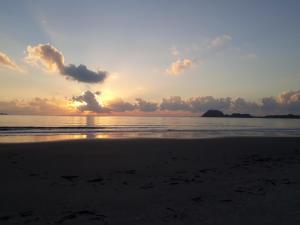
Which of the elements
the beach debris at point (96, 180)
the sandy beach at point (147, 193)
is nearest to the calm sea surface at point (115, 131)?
the sandy beach at point (147, 193)

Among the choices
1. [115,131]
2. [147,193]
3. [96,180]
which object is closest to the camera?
[147,193]

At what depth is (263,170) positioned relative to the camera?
1066 centimetres

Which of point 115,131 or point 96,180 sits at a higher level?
point 96,180

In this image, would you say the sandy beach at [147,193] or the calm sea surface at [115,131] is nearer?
the sandy beach at [147,193]

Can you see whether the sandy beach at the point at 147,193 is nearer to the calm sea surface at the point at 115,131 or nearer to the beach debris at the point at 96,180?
the beach debris at the point at 96,180

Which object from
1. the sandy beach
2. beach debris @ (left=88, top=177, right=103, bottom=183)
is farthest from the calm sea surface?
beach debris @ (left=88, top=177, right=103, bottom=183)

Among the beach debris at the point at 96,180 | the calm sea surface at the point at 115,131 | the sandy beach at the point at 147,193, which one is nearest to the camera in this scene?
the sandy beach at the point at 147,193

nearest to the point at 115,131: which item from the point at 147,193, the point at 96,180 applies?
the point at 96,180

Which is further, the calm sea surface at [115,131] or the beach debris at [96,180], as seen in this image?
the calm sea surface at [115,131]

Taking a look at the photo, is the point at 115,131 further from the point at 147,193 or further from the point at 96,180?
the point at 147,193

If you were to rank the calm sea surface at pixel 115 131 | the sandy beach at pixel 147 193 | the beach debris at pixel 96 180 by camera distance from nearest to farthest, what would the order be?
the sandy beach at pixel 147 193 → the beach debris at pixel 96 180 → the calm sea surface at pixel 115 131

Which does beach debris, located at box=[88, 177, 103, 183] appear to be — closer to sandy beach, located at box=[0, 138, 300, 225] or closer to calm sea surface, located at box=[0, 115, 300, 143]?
sandy beach, located at box=[0, 138, 300, 225]

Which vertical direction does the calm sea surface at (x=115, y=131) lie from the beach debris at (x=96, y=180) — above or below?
below

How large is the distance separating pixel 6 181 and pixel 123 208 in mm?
4646
